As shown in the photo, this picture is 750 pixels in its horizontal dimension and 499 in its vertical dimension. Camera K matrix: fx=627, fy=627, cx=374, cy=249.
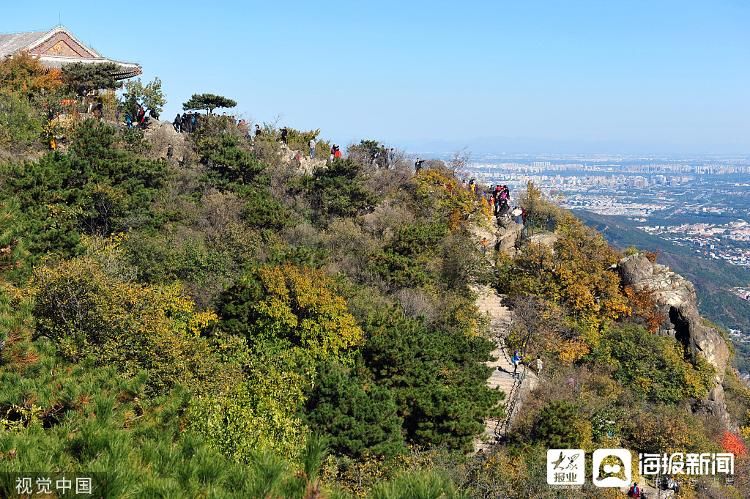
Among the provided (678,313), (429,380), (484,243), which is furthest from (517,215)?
(429,380)

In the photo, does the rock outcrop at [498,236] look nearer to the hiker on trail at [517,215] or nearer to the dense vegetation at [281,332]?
the dense vegetation at [281,332]

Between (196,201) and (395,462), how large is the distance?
13.3 metres

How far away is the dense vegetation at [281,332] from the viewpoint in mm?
7066

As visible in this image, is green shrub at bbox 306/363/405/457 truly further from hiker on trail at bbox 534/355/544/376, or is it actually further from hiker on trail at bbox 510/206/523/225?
hiker on trail at bbox 510/206/523/225

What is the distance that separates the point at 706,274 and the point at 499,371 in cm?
8843

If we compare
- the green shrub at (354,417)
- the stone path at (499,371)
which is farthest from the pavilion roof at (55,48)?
the green shrub at (354,417)

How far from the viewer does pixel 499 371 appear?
1931 cm

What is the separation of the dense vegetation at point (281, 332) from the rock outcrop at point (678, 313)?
31.3 inches

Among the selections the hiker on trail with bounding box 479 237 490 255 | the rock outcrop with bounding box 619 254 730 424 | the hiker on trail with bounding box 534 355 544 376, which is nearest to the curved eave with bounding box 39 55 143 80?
the hiker on trail with bounding box 479 237 490 255

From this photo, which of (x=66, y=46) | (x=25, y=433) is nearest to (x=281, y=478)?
(x=25, y=433)

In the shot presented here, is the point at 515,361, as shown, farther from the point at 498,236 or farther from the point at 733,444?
the point at 498,236

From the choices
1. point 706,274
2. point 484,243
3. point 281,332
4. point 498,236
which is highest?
point 498,236

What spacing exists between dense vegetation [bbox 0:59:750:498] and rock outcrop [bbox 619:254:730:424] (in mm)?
794

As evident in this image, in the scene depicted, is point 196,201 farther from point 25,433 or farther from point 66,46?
point 25,433
